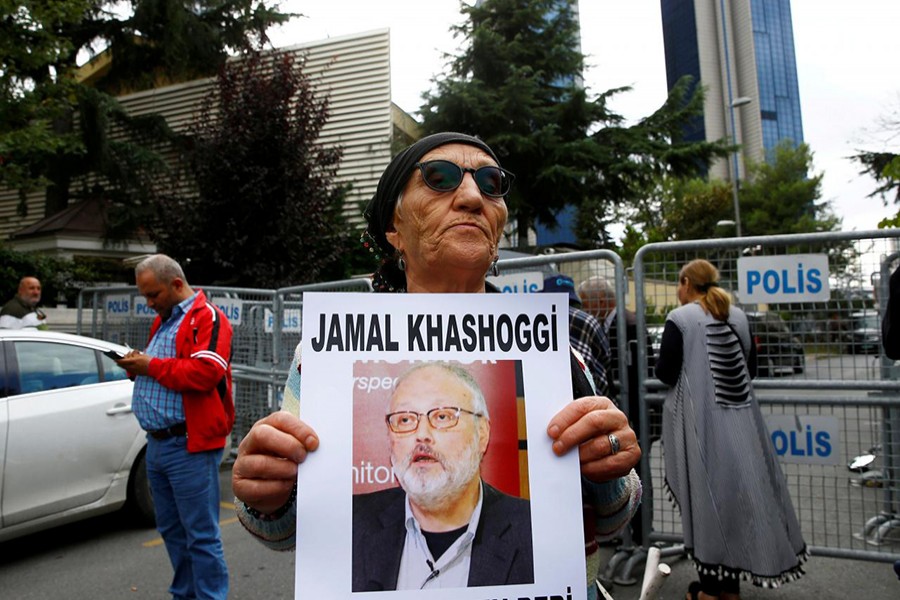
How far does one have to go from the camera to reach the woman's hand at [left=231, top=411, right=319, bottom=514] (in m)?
1.05

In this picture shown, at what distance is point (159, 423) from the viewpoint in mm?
3275

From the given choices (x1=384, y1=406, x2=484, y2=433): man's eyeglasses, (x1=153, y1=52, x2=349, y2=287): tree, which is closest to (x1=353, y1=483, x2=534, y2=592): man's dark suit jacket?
(x1=384, y1=406, x2=484, y2=433): man's eyeglasses

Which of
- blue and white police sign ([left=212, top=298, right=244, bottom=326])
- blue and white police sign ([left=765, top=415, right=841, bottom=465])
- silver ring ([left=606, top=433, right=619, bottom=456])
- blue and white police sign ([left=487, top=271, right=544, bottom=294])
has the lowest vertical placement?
blue and white police sign ([left=765, top=415, right=841, bottom=465])

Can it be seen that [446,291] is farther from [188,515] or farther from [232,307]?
[232,307]

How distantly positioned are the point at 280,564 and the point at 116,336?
5.53 meters

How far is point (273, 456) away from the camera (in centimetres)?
108

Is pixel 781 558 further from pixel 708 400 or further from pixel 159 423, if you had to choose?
pixel 159 423

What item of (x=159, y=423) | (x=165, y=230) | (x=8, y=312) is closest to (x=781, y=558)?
(x=159, y=423)

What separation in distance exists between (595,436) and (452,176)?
0.62m

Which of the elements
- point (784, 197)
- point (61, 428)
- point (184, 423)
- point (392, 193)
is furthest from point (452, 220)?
point (784, 197)

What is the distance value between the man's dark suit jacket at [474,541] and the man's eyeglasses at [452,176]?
0.63m

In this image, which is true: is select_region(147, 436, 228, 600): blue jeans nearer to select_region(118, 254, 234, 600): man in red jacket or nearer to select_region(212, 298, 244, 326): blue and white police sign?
select_region(118, 254, 234, 600): man in red jacket

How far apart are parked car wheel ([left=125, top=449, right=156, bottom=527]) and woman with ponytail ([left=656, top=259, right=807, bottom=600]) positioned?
4.28 m

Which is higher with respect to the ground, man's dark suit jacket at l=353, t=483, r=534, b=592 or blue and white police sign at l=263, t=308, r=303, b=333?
blue and white police sign at l=263, t=308, r=303, b=333
